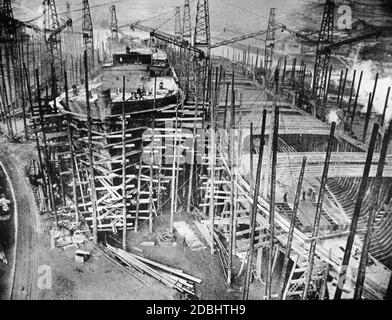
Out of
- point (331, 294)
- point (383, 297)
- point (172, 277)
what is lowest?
point (172, 277)

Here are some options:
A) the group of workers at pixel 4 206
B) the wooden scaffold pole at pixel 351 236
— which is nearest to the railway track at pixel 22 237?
the group of workers at pixel 4 206

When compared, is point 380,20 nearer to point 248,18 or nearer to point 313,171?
point 248,18

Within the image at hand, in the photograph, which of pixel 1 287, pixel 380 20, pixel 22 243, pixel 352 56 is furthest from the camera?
pixel 352 56

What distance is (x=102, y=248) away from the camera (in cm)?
1564

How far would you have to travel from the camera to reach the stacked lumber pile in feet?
45.8

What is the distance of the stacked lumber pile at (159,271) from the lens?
13953 mm

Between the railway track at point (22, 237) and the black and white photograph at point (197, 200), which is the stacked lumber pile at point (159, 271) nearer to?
the black and white photograph at point (197, 200)

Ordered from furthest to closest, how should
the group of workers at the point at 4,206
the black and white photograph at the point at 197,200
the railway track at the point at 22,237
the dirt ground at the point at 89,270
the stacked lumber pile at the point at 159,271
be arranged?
1. the group of workers at the point at 4,206
2. the stacked lumber pile at the point at 159,271
3. the dirt ground at the point at 89,270
4. the railway track at the point at 22,237
5. the black and white photograph at the point at 197,200

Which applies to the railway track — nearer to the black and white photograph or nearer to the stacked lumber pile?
the black and white photograph

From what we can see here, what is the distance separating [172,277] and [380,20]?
1723cm

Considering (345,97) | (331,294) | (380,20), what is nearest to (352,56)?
(345,97)

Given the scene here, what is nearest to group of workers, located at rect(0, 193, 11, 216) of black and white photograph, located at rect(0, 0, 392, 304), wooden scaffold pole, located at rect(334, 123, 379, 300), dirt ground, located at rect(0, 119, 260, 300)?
black and white photograph, located at rect(0, 0, 392, 304)

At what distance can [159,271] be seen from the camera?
1466 cm
